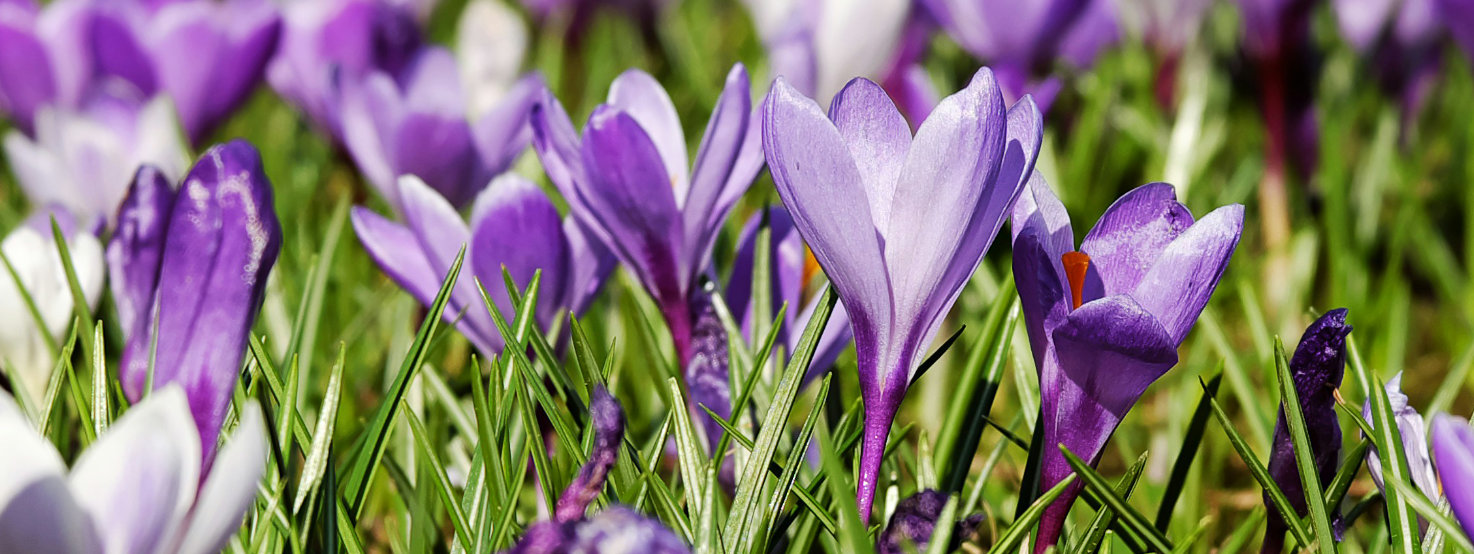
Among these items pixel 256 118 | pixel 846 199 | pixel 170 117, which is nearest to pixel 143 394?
pixel 846 199

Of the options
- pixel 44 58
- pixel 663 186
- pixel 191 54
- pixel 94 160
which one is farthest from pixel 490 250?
pixel 44 58

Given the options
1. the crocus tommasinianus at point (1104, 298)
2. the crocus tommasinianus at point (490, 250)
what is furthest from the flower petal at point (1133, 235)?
the crocus tommasinianus at point (490, 250)

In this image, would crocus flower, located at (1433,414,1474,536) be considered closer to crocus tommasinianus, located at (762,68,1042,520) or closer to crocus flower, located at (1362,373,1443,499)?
crocus flower, located at (1362,373,1443,499)

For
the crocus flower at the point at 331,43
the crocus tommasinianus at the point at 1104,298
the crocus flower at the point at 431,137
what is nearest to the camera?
the crocus tommasinianus at the point at 1104,298

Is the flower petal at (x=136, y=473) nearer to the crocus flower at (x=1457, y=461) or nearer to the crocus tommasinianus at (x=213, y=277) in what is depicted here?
the crocus tommasinianus at (x=213, y=277)

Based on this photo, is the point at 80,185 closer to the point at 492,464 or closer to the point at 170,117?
the point at 170,117

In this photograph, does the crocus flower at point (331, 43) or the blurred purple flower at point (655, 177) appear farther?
the crocus flower at point (331, 43)
